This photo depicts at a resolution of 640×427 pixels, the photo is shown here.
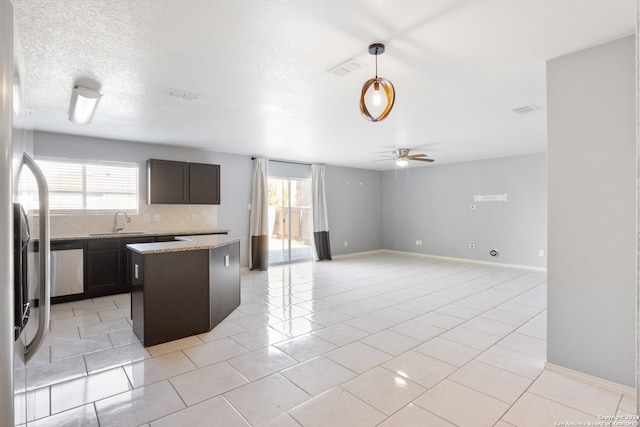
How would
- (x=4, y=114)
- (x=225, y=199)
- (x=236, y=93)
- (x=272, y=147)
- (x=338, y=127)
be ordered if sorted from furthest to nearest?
1. (x=225, y=199)
2. (x=272, y=147)
3. (x=338, y=127)
4. (x=236, y=93)
5. (x=4, y=114)

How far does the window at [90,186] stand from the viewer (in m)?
4.95

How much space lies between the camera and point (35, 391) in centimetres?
230

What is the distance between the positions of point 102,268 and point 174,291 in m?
2.37

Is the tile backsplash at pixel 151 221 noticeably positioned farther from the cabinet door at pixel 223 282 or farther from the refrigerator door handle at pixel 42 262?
the refrigerator door handle at pixel 42 262

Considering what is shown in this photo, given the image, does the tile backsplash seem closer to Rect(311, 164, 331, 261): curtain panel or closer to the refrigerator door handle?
Rect(311, 164, 331, 261): curtain panel

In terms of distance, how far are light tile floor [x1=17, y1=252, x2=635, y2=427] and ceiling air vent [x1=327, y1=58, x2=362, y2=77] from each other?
248 cm

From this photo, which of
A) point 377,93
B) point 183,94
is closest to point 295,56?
point 377,93

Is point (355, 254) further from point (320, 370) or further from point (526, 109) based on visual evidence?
point (320, 370)

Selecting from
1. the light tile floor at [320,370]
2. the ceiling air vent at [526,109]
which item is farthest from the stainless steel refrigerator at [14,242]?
the ceiling air vent at [526,109]

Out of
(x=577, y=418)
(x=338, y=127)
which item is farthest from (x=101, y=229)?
(x=577, y=418)

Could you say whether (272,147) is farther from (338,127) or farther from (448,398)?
(448,398)

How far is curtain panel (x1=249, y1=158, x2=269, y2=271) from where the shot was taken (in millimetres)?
6922

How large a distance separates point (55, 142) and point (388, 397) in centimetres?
572

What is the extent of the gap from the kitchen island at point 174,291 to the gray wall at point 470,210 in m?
6.29
